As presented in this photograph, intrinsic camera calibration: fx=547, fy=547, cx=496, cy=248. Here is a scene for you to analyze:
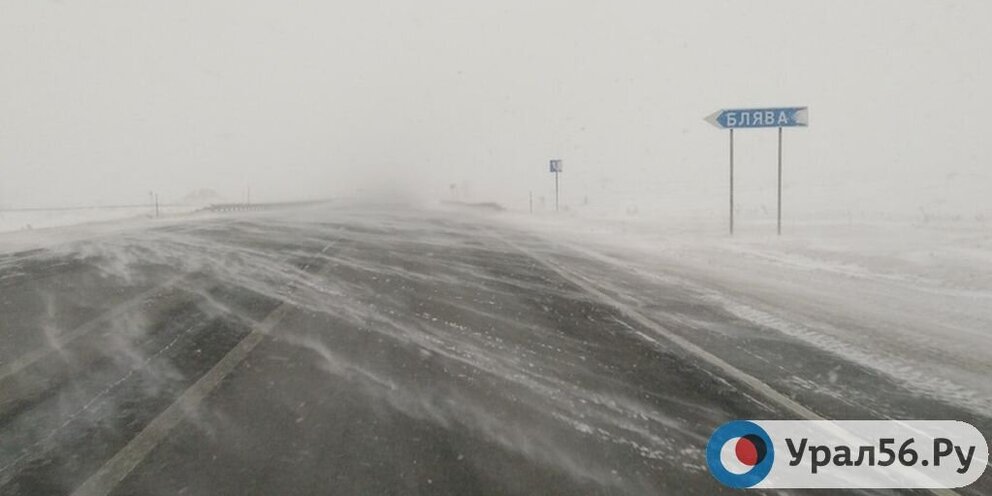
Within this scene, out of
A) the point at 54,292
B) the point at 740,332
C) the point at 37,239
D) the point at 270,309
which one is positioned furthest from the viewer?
the point at 37,239

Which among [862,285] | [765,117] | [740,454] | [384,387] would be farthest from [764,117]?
[384,387]

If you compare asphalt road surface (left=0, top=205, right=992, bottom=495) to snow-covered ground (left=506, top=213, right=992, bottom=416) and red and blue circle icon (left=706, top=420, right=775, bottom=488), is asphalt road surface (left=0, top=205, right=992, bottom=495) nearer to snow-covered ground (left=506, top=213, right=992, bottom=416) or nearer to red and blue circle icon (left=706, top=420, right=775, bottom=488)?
red and blue circle icon (left=706, top=420, right=775, bottom=488)

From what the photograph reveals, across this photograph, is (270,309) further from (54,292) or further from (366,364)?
(54,292)

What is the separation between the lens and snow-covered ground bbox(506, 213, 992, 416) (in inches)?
Answer: 188

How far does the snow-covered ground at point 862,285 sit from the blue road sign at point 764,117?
301cm

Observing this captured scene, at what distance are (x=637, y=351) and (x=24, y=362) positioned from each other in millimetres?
5051

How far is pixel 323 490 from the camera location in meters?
2.62

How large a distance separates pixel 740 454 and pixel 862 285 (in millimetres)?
6816

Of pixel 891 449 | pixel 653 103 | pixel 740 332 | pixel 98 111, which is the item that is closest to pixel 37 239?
pixel 740 332

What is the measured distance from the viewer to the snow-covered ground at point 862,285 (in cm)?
478

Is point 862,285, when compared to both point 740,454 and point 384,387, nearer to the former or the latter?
point 740,454

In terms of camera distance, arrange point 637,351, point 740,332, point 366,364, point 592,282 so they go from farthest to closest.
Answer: point 592,282
point 740,332
point 637,351
point 366,364

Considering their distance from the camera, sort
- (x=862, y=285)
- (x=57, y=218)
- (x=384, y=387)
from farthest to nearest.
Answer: (x=57, y=218) → (x=862, y=285) → (x=384, y=387)

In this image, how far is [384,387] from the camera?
3.90 metres
